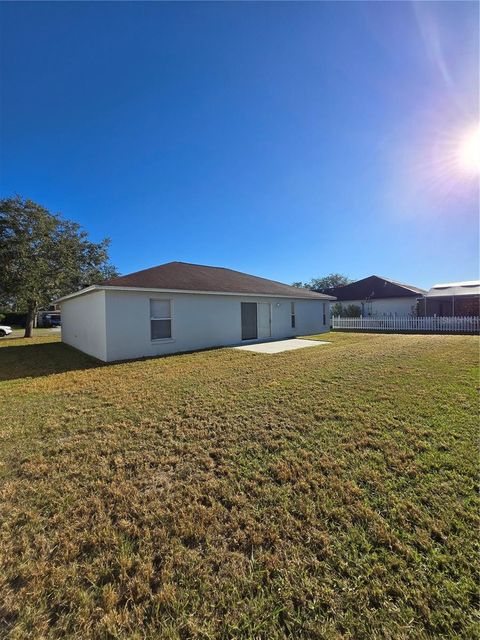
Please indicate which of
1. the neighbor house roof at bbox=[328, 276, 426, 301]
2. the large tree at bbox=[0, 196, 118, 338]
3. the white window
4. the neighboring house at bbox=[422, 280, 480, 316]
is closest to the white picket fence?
the neighboring house at bbox=[422, 280, 480, 316]

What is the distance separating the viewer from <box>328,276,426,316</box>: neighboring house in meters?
24.6

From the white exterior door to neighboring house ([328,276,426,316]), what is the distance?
15.8 meters

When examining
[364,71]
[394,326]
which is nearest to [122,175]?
[364,71]

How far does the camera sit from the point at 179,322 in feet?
34.8

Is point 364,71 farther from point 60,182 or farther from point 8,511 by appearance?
point 60,182

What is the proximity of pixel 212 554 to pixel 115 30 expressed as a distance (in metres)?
12.0

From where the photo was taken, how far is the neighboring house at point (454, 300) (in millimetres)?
20941

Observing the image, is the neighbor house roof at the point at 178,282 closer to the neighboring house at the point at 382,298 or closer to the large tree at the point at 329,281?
the neighboring house at the point at 382,298

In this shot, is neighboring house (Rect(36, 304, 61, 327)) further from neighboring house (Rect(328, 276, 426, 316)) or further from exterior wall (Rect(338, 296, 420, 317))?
exterior wall (Rect(338, 296, 420, 317))

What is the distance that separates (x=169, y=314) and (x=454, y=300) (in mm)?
26142

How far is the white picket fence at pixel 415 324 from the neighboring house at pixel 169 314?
23.5 feet

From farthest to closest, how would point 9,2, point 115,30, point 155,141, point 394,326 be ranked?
point 394,326 < point 155,141 < point 115,30 < point 9,2

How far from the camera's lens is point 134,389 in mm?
5801

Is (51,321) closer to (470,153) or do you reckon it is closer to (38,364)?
(38,364)
